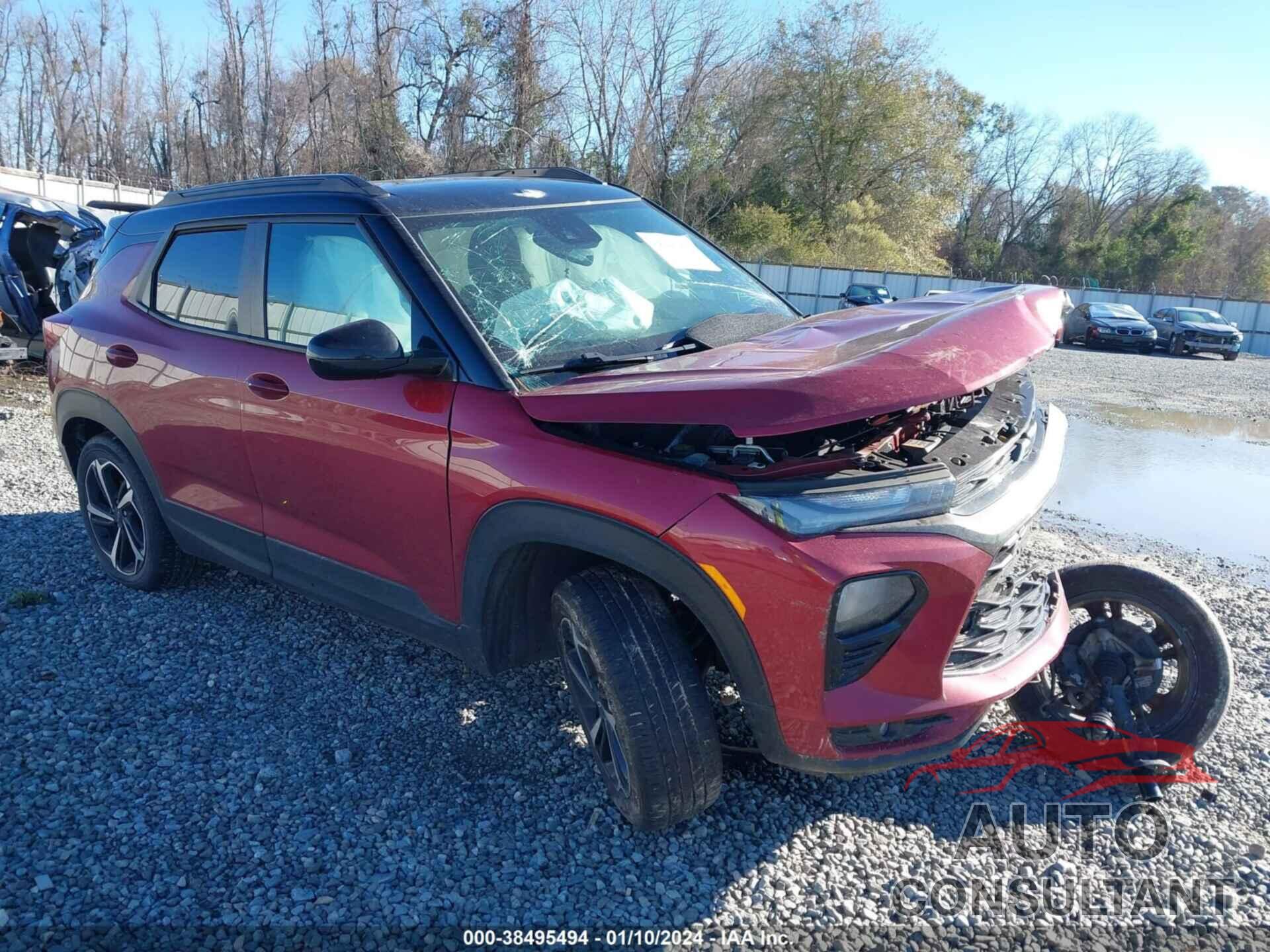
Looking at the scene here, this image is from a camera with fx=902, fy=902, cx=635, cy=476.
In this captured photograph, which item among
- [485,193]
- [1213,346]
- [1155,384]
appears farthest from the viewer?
[1213,346]

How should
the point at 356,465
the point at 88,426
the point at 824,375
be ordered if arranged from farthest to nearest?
1. the point at 88,426
2. the point at 356,465
3. the point at 824,375

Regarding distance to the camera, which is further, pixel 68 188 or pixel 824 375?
pixel 68 188

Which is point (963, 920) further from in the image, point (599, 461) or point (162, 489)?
point (162, 489)

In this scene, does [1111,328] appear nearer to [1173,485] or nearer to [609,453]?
[1173,485]

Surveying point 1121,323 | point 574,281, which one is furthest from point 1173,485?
point 1121,323

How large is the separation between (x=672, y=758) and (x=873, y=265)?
42.6 metres

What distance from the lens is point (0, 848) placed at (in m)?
2.60

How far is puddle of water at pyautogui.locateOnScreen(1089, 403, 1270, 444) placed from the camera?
11.4 metres

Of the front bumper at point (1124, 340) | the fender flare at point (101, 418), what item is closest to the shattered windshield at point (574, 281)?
the fender flare at point (101, 418)

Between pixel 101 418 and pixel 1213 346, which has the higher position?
pixel 101 418

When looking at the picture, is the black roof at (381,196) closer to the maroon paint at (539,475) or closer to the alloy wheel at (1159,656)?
the maroon paint at (539,475)

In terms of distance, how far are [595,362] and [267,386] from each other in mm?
1299

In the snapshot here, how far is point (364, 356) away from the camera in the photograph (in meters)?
2.72

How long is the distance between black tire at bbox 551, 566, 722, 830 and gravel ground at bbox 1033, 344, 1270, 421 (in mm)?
9556
